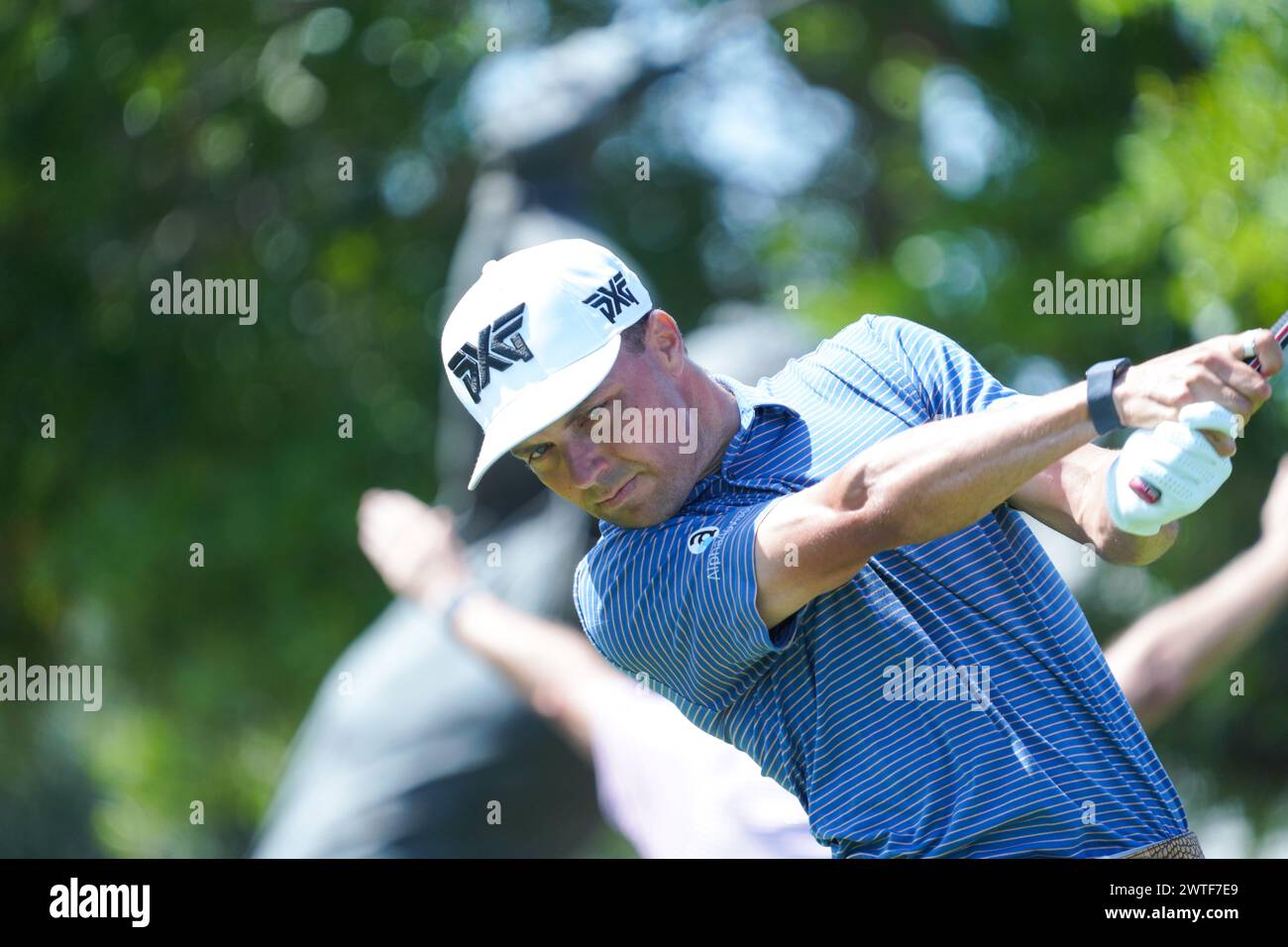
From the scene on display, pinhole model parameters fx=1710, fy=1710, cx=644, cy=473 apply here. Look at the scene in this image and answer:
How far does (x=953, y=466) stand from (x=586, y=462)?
55cm

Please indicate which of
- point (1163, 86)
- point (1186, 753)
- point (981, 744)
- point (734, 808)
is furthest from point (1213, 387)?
point (1186, 753)

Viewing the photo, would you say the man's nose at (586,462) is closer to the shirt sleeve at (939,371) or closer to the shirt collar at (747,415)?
Answer: the shirt collar at (747,415)

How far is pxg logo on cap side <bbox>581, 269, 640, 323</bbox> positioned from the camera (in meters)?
2.43

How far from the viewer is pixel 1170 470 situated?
6.45 feet

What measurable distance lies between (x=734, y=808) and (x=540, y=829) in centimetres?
311

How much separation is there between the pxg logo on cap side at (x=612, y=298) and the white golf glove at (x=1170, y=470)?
75cm

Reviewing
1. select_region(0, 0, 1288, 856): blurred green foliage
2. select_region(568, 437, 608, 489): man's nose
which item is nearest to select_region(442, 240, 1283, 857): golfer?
select_region(568, 437, 608, 489): man's nose

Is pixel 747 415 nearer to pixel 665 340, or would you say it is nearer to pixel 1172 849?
pixel 665 340

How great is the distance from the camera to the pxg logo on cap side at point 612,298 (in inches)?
95.6


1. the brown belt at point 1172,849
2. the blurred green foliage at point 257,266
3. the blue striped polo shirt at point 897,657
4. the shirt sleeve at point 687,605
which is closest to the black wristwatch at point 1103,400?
the blue striped polo shirt at point 897,657

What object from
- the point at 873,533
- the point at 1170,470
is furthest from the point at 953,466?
the point at 1170,470

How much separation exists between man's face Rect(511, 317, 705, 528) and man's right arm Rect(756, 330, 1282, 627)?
0.74ft

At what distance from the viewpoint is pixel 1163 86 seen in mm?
5520

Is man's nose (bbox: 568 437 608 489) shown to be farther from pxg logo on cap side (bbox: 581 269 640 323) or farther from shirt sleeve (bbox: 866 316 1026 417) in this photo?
shirt sleeve (bbox: 866 316 1026 417)
